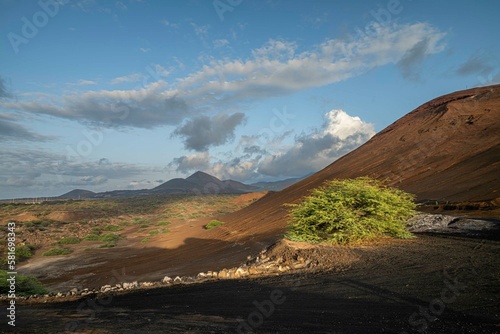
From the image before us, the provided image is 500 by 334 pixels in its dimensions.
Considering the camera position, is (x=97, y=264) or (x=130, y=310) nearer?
(x=130, y=310)

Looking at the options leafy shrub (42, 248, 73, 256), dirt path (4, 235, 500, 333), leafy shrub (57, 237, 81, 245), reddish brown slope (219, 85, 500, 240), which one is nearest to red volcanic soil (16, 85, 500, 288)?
reddish brown slope (219, 85, 500, 240)

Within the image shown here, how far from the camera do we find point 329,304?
5.68 meters

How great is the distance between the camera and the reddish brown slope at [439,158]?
797 inches

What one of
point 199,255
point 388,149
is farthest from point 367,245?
point 388,149

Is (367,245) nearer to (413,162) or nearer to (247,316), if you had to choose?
(247,316)

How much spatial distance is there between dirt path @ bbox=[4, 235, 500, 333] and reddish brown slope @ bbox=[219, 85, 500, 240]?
40.1 ft

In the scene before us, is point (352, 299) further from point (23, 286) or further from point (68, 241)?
point (68, 241)

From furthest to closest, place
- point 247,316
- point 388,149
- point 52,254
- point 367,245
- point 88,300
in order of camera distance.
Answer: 1. point 388,149
2. point 52,254
3. point 367,245
4. point 88,300
5. point 247,316

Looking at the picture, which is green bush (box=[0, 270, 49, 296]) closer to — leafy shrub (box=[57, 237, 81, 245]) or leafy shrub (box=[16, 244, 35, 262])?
leafy shrub (box=[16, 244, 35, 262])

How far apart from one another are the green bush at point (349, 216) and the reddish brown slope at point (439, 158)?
26.8 ft

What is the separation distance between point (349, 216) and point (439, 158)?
2138cm

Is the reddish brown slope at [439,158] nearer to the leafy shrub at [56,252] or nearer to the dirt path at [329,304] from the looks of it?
the dirt path at [329,304]

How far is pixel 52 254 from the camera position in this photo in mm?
24062

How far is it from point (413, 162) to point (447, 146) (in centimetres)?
340
